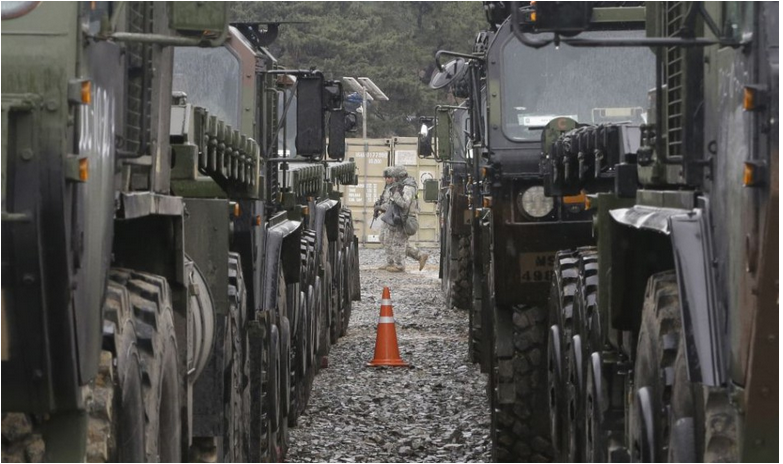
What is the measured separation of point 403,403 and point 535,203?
3.06m

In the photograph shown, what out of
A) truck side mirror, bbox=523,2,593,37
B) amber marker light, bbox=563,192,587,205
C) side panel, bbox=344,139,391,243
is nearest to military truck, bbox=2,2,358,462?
truck side mirror, bbox=523,2,593,37

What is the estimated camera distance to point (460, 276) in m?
19.0

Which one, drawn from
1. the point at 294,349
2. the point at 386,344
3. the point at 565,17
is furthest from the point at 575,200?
the point at 386,344

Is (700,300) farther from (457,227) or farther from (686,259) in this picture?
(457,227)

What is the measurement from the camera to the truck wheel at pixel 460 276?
18578 millimetres

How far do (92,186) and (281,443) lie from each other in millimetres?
5124

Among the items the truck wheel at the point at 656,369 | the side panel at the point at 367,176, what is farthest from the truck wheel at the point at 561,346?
the side panel at the point at 367,176

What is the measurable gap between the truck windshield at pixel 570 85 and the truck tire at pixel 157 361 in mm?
4345

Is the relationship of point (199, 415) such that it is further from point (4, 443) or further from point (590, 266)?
point (4, 443)

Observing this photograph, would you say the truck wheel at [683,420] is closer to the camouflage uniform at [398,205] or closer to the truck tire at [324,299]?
the truck tire at [324,299]

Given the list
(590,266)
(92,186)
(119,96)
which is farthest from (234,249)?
(92,186)

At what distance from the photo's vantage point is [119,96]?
4.98m

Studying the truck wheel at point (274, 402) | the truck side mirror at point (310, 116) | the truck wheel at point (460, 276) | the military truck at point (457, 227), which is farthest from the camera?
the truck wheel at point (460, 276)

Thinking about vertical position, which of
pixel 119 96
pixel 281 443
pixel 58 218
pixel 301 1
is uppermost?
pixel 301 1
